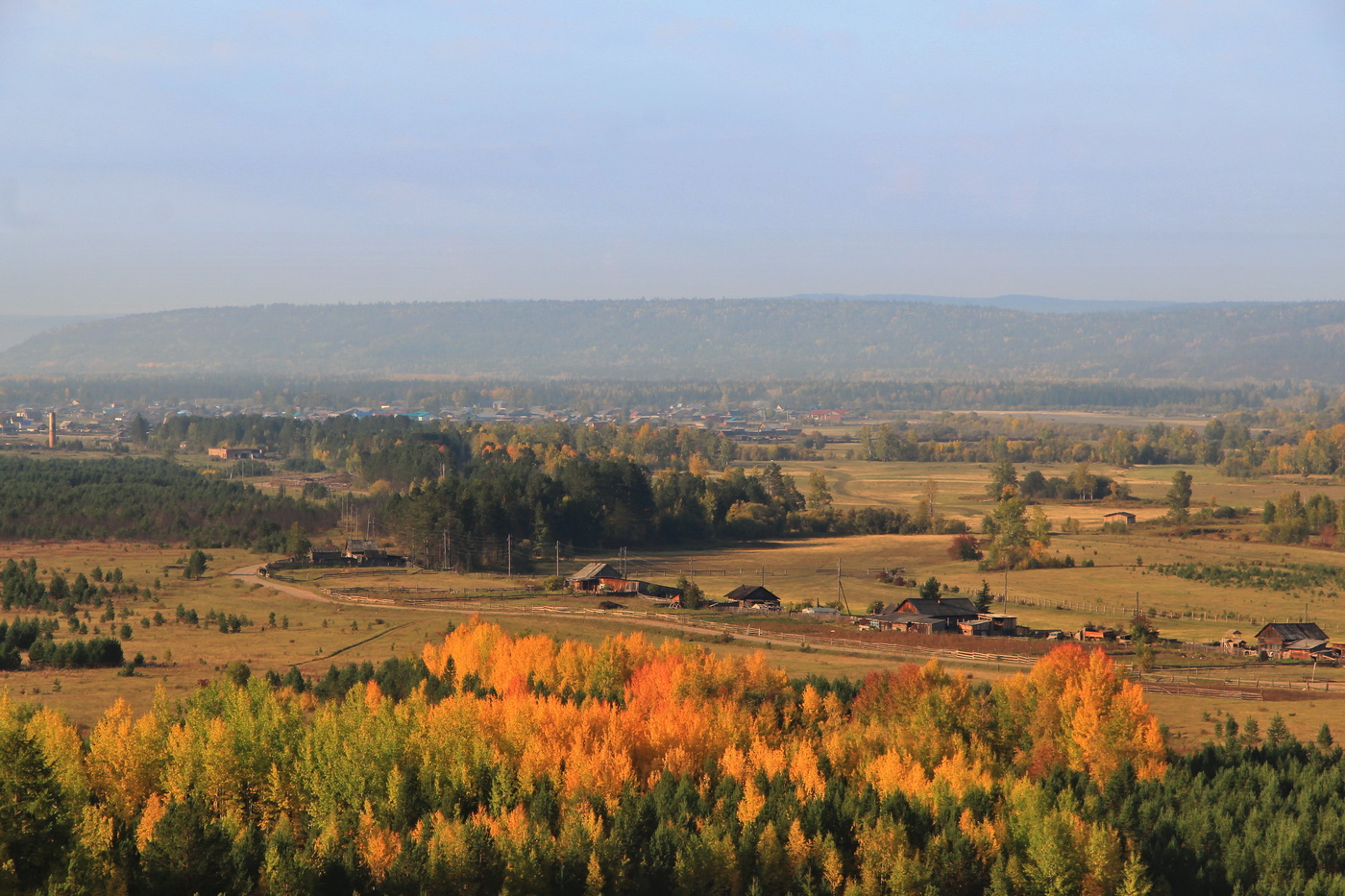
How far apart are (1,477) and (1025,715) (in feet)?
385

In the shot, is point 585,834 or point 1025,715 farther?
point 1025,715

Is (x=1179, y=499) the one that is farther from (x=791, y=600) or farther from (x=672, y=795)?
(x=672, y=795)

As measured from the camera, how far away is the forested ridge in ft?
107

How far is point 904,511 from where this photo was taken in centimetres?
13000

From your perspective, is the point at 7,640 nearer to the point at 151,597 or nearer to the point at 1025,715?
the point at 151,597

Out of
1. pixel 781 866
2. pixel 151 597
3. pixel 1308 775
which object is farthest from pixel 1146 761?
pixel 151 597

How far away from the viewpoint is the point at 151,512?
114 meters

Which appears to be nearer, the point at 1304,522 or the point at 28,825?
the point at 28,825

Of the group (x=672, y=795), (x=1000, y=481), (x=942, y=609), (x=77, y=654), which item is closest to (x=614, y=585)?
(x=942, y=609)

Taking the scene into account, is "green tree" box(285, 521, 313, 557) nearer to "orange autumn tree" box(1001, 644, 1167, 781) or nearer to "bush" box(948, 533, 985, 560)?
"bush" box(948, 533, 985, 560)

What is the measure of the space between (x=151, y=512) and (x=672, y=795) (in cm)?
8686

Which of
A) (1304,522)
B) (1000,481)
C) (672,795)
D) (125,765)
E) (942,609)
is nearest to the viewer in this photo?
(125,765)

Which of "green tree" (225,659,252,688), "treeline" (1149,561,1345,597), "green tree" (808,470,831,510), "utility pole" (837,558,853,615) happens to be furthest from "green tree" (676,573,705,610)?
"green tree" (808,470,831,510)

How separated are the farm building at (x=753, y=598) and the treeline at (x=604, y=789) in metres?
29.2
